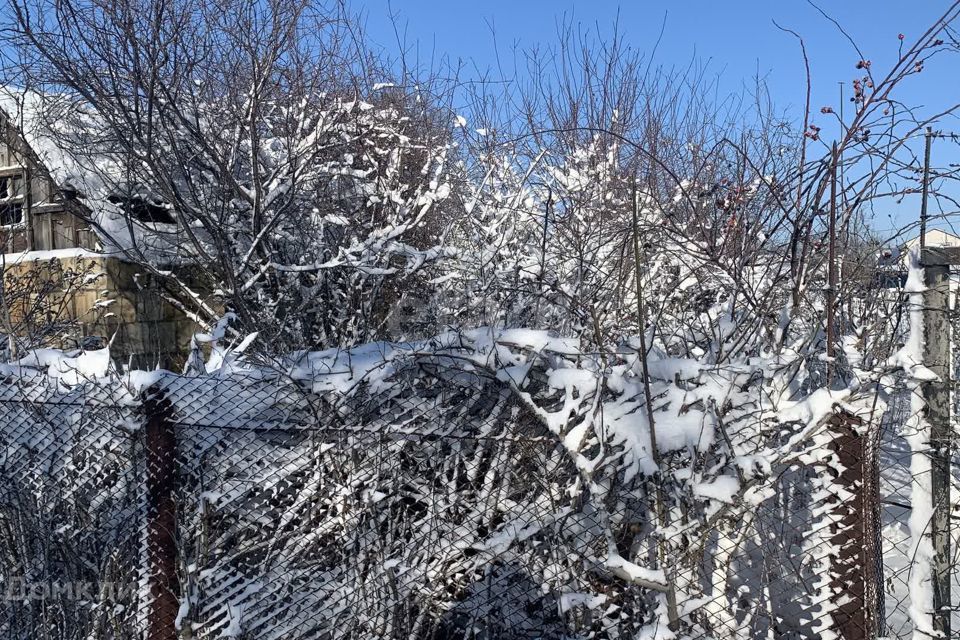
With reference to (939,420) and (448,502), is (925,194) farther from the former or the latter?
(448,502)

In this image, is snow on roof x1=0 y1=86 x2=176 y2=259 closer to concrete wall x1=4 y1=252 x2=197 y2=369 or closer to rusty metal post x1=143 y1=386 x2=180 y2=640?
concrete wall x1=4 y1=252 x2=197 y2=369

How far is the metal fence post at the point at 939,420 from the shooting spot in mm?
2070

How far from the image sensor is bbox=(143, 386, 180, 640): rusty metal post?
2643mm

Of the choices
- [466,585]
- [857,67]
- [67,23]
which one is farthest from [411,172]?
[466,585]

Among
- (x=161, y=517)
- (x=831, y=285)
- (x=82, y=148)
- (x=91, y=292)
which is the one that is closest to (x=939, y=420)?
(x=831, y=285)

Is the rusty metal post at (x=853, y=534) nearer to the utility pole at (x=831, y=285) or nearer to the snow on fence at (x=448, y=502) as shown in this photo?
the snow on fence at (x=448, y=502)

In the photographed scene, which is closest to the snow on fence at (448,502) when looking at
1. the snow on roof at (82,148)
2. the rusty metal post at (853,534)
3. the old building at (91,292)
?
the rusty metal post at (853,534)

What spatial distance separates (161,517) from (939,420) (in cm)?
256

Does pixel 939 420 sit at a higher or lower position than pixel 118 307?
lower

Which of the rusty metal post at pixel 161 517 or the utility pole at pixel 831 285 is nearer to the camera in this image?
the utility pole at pixel 831 285

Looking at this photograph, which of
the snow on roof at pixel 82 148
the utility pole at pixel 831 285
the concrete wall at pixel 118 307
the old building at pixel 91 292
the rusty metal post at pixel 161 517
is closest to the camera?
the utility pole at pixel 831 285

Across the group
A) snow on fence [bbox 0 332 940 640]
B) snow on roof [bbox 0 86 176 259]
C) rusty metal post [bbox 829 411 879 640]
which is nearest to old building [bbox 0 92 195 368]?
snow on roof [bbox 0 86 176 259]

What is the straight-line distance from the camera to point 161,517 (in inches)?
105

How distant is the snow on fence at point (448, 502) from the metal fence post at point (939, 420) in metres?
0.16
